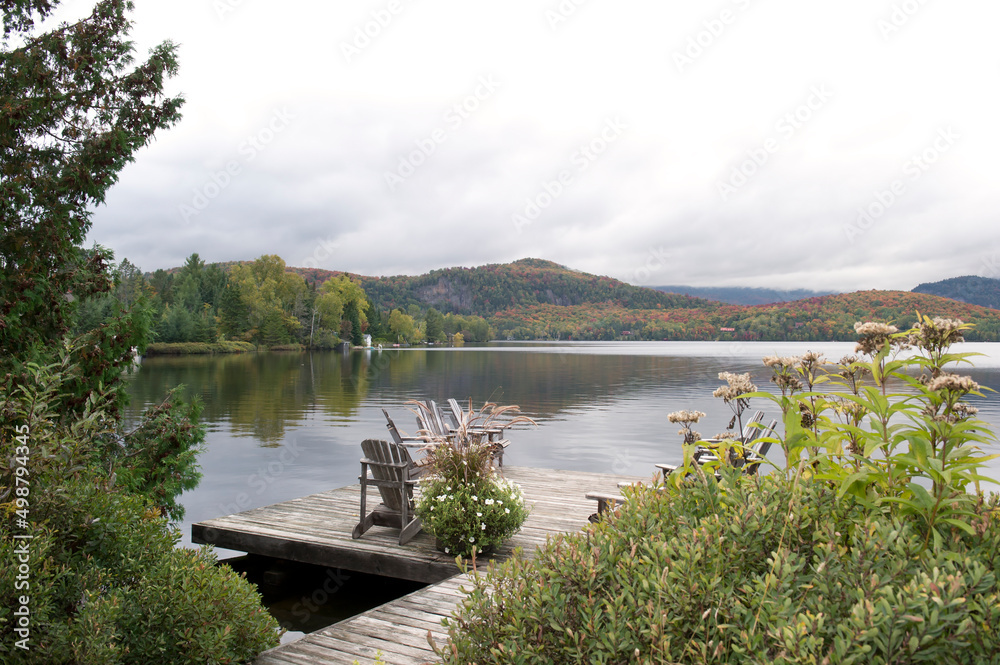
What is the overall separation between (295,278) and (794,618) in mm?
94926

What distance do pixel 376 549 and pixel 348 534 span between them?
737mm

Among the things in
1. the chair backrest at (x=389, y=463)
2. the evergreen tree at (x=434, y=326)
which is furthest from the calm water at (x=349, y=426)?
the evergreen tree at (x=434, y=326)

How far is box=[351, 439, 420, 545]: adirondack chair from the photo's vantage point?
254 inches

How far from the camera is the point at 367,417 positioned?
2355cm

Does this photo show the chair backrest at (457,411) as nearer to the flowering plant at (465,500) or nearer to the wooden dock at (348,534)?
the flowering plant at (465,500)

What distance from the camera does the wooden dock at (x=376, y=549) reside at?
4070 mm

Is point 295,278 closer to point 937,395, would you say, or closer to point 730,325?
point 730,325

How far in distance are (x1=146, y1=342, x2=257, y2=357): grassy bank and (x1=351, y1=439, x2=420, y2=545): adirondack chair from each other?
70.6 meters

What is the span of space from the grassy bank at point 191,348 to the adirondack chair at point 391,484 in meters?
70.6

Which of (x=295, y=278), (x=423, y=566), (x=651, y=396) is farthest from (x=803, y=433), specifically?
(x=295, y=278)

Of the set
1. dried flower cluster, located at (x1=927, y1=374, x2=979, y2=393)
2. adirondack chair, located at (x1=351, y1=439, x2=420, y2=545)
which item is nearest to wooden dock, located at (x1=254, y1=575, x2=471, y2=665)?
adirondack chair, located at (x1=351, y1=439, x2=420, y2=545)

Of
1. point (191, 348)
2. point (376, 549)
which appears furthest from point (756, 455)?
point (191, 348)

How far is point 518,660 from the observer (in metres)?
1.86

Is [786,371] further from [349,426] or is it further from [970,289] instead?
[970,289]
